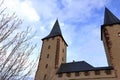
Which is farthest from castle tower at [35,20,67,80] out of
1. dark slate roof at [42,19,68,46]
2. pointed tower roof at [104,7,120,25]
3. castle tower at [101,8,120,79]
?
pointed tower roof at [104,7,120,25]

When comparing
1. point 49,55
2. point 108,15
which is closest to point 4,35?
point 49,55

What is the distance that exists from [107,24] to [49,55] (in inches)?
364

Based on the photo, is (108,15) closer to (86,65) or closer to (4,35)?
(86,65)

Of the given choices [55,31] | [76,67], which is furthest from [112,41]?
[55,31]

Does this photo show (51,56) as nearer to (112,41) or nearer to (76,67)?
(76,67)

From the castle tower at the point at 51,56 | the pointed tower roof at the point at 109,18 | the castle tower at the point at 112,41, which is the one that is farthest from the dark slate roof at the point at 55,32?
the pointed tower roof at the point at 109,18

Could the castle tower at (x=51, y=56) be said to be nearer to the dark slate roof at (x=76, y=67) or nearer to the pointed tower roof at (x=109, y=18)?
the dark slate roof at (x=76, y=67)

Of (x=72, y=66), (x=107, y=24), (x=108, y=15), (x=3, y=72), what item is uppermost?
(x=108, y=15)

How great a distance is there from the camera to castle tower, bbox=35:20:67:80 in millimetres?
22359

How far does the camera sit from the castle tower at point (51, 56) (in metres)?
22.4

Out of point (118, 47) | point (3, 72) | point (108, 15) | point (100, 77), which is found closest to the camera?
point (3, 72)

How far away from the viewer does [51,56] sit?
953 inches

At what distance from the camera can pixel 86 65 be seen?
22.4 meters

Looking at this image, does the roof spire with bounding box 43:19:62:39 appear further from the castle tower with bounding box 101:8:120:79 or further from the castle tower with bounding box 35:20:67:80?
the castle tower with bounding box 101:8:120:79
